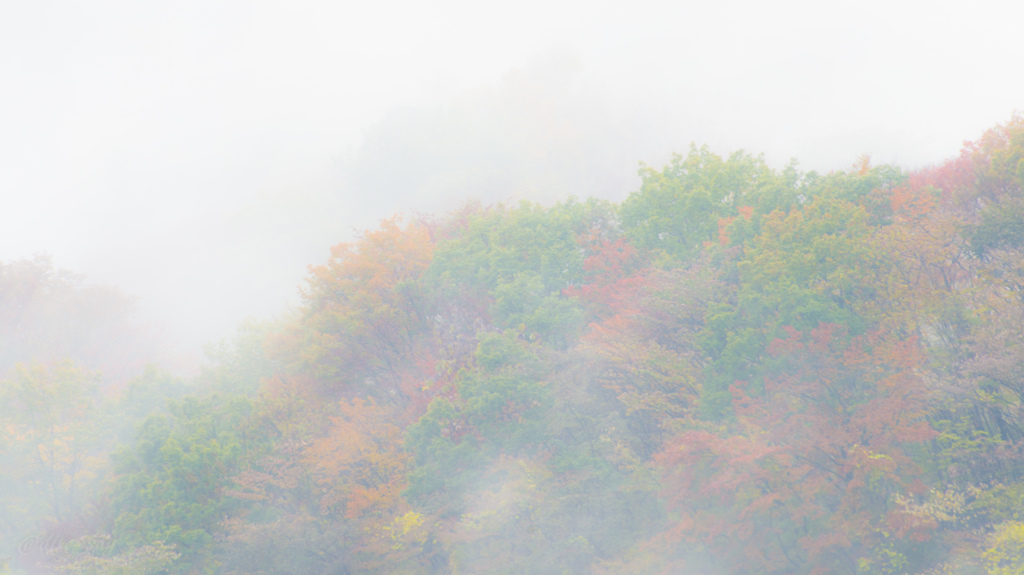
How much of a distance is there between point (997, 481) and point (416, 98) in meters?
104

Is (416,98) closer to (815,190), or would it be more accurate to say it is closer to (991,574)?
(815,190)

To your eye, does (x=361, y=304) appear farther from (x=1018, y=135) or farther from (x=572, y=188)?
A: (x=572, y=188)

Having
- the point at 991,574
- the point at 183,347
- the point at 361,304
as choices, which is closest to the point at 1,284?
the point at 183,347

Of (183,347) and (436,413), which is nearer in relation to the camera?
(436,413)

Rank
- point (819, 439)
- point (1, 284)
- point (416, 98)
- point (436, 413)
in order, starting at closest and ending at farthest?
1. point (819, 439)
2. point (436, 413)
3. point (1, 284)
4. point (416, 98)

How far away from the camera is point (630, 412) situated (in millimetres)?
18781

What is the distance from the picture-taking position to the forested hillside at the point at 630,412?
14766mm

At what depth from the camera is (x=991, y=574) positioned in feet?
38.1

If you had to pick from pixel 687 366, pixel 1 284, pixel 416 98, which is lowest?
pixel 687 366

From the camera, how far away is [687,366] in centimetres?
1900

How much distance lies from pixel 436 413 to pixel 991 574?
48.5 feet

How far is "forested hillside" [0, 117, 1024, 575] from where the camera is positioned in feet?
48.4

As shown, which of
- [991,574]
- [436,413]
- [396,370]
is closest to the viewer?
[991,574]

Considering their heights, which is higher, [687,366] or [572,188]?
[572,188]
